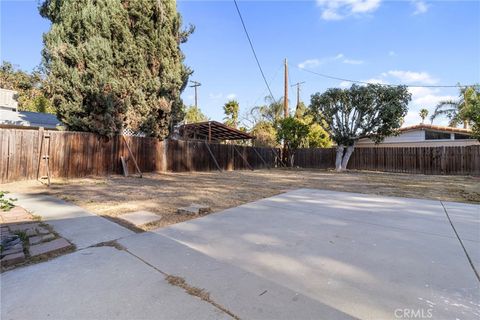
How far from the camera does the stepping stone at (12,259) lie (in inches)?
90.0

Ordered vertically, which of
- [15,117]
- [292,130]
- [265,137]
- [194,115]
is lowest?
[15,117]

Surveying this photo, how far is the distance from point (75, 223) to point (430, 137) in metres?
20.6

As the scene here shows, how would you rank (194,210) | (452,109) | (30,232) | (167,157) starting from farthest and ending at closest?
(452,109) → (167,157) → (194,210) → (30,232)

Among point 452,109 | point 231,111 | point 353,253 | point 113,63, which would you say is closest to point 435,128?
point 452,109

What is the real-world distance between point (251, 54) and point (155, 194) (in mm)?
10246

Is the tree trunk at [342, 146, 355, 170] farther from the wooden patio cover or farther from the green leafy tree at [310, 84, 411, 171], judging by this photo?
the wooden patio cover

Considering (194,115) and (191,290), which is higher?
(194,115)

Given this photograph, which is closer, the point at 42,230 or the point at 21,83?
the point at 42,230

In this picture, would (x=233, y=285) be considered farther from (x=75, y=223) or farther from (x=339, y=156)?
(x=339, y=156)

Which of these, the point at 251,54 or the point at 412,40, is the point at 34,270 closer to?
the point at 251,54

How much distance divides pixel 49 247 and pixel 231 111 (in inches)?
893

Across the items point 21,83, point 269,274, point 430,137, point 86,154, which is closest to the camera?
point 269,274

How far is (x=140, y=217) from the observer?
3.86 meters

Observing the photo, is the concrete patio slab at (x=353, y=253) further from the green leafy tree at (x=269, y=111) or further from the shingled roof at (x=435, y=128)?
the green leafy tree at (x=269, y=111)
